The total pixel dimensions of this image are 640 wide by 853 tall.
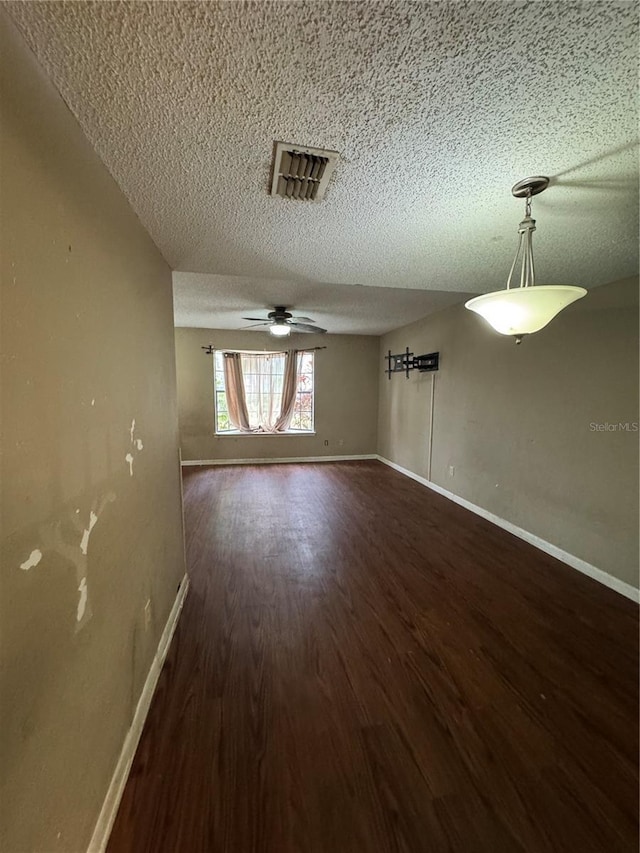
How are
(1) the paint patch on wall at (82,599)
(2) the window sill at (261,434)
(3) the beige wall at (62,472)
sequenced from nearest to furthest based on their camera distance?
(3) the beige wall at (62,472) < (1) the paint patch on wall at (82,599) < (2) the window sill at (261,434)

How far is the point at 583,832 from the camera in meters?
1.04

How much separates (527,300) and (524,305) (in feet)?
0.09

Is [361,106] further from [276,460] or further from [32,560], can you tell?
[276,460]

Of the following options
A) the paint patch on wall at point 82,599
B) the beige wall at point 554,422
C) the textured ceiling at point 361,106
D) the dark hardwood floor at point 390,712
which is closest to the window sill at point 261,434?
the beige wall at point 554,422

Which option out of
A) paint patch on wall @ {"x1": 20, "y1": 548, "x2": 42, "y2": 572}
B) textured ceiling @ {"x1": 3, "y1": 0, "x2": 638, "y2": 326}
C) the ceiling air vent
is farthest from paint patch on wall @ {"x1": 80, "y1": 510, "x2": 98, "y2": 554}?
the ceiling air vent

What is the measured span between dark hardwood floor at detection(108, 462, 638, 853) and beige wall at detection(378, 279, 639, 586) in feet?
1.53

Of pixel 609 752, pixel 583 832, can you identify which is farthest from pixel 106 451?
pixel 609 752

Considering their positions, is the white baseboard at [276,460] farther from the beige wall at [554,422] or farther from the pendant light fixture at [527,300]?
the pendant light fixture at [527,300]

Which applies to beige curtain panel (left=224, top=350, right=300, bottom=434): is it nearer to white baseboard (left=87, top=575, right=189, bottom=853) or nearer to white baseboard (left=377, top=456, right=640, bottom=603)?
white baseboard (left=377, top=456, right=640, bottom=603)

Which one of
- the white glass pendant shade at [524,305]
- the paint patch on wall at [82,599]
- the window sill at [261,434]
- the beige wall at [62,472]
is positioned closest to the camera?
the beige wall at [62,472]

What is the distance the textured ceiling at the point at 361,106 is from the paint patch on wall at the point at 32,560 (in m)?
1.13

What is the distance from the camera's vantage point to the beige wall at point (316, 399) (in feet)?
17.9

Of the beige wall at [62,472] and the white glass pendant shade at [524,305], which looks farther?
the white glass pendant shade at [524,305]

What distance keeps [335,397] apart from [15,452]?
5.46 metres
